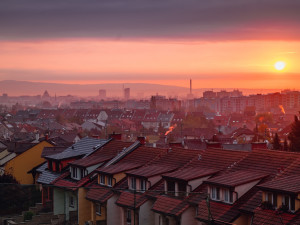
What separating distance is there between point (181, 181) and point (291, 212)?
14.0 ft

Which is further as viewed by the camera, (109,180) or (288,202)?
(109,180)

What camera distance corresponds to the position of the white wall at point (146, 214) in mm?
10586

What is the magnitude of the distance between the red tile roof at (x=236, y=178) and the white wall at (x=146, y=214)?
3.04 metres

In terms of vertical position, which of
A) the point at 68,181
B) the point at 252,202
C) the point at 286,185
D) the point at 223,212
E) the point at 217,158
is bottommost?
the point at 68,181

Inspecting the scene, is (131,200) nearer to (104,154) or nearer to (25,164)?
(104,154)

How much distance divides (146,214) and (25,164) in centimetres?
1843

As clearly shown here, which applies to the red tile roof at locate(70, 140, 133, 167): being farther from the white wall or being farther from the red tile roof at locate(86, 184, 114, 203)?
the white wall

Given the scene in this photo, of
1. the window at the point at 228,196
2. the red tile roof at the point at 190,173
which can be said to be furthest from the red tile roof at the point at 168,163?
the window at the point at 228,196

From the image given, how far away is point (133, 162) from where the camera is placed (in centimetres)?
1973

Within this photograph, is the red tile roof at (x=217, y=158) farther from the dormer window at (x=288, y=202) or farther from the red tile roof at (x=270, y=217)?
the dormer window at (x=288, y=202)

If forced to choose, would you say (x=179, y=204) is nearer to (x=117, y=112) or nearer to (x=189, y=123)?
(x=189, y=123)

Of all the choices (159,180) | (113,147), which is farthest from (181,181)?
(113,147)

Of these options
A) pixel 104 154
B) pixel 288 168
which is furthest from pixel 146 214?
pixel 104 154

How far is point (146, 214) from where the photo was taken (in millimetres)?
10883
